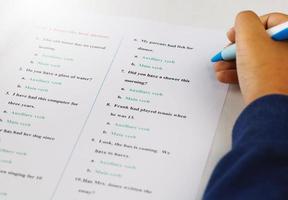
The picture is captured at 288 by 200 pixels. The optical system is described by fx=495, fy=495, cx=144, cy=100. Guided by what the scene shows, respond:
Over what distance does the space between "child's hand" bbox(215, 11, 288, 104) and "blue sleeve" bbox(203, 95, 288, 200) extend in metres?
0.05

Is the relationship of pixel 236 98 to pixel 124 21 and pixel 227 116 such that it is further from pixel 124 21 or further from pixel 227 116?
pixel 124 21

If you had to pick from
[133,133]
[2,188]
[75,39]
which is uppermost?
[75,39]

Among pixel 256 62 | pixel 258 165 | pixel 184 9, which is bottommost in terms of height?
pixel 258 165

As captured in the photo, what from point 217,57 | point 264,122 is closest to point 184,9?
point 217,57

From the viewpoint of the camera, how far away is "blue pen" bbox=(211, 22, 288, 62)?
0.64m

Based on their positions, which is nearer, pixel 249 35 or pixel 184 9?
Result: pixel 249 35

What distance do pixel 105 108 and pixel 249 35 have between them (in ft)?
0.70

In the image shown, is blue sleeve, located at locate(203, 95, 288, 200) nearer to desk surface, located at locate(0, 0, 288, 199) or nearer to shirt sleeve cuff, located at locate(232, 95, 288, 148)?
shirt sleeve cuff, located at locate(232, 95, 288, 148)

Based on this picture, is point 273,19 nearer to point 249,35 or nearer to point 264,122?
point 249,35

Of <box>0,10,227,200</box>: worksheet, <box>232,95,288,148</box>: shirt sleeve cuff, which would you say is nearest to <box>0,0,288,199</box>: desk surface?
<box>0,10,227,200</box>: worksheet

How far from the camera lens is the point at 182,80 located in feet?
2.26

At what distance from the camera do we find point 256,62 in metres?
0.63

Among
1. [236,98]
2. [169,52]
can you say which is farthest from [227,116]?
[169,52]

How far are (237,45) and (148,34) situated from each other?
16cm
